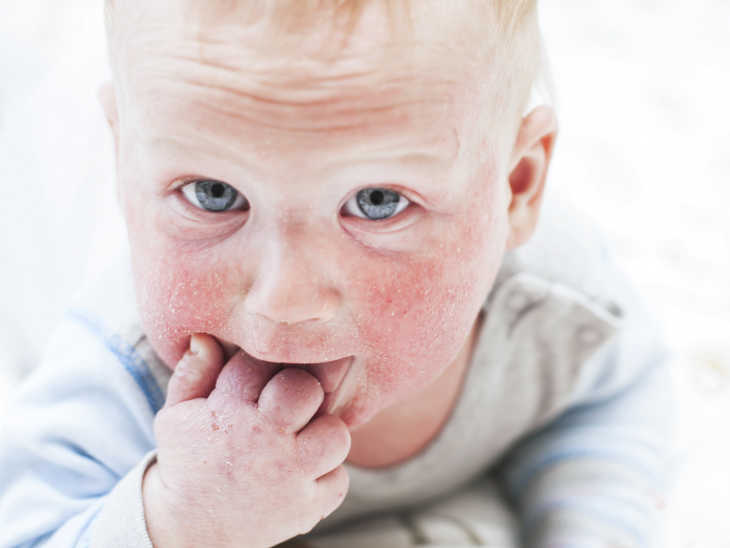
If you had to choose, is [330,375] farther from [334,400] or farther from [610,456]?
[610,456]

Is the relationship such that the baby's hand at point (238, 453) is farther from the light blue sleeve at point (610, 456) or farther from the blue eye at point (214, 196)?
the light blue sleeve at point (610, 456)

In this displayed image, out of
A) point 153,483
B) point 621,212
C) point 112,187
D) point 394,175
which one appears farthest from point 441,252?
point 621,212

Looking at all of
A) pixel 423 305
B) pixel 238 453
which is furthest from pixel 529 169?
pixel 238 453

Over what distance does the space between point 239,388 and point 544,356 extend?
0.32 metres

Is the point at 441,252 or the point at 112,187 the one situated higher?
the point at 441,252

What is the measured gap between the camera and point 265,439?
54 centimetres

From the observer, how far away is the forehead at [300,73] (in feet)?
1.50

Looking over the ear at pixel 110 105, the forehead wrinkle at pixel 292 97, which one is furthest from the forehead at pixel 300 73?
the ear at pixel 110 105

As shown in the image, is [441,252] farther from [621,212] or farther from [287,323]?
[621,212]

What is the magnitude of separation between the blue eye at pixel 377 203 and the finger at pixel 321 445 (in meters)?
0.12

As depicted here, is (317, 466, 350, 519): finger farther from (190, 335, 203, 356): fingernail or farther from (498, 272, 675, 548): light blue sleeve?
(498, 272, 675, 548): light blue sleeve

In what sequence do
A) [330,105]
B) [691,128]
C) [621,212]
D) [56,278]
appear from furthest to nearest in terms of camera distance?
[691,128], [621,212], [56,278], [330,105]

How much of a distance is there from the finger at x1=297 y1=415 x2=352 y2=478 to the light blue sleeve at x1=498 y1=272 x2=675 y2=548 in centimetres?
29

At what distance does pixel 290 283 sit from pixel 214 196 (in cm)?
6
